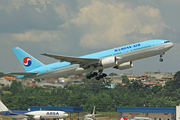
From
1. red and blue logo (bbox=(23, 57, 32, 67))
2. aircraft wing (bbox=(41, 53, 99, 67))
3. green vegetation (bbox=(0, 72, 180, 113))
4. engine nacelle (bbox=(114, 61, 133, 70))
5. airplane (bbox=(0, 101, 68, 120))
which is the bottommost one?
airplane (bbox=(0, 101, 68, 120))

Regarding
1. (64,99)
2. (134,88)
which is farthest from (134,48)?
(134,88)

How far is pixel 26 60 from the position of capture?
207ft

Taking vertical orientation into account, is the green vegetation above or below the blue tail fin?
below

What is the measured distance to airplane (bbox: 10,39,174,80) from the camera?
52062mm

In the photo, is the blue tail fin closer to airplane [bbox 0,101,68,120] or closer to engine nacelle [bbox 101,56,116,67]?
engine nacelle [bbox 101,56,116,67]

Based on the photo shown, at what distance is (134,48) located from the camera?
52.2 metres

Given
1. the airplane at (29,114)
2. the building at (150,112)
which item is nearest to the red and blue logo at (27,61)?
the airplane at (29,114)

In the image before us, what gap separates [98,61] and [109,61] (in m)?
2.29

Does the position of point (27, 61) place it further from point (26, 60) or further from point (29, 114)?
point (29, 114)

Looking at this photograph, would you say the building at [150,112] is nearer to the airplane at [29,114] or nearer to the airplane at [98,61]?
the airplane at [29,114]

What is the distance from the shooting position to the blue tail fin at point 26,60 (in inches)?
2425

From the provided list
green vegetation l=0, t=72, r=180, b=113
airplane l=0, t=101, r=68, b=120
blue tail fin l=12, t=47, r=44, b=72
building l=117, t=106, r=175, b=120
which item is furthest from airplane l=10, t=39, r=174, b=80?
green vegetation l=0, t=72, r=180, b=113

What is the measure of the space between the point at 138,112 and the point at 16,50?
121 ft

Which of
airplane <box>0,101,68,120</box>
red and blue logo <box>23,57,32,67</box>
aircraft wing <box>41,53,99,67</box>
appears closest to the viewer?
aircraft wing <box>41,53,99,67</box>
